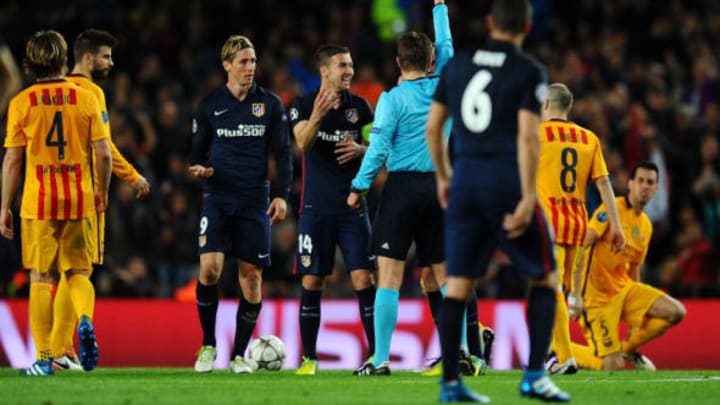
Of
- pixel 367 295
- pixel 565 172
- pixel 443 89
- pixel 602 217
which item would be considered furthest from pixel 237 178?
pixel 443 89

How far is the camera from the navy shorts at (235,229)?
11.4 metres

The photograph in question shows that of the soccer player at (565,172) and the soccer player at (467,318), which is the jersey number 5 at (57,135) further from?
the soccer player at (565,172)

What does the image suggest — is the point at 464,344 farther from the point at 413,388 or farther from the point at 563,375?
the point at 413,388

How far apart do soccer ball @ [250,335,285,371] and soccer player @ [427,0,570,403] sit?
4424mm

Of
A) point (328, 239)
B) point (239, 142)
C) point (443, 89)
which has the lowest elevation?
point (328, 239)

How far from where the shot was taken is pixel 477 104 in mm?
7816

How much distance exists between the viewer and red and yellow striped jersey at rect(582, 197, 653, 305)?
522 inches

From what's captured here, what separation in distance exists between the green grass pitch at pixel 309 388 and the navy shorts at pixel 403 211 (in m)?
0.99

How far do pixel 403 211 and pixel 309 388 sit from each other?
1658mm

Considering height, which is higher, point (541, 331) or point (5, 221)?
point (5, 221)

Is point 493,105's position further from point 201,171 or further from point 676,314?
point 676,314

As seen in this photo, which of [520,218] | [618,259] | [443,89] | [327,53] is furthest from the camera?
[618,259]

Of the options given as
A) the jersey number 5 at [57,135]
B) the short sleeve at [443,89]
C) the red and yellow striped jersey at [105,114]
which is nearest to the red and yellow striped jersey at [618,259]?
the red and yellow striped jersey at [105,114]

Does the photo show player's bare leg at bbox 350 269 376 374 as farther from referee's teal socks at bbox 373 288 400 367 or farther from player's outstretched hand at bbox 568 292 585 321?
player's outstretched hand at bbox 568 292 585 321
